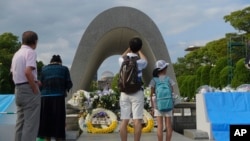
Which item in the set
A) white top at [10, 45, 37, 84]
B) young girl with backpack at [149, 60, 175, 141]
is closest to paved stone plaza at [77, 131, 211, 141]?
young girl with backpack at [149, 60, 175, 141]

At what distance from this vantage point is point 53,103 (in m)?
7.05

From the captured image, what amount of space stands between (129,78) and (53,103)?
1340 millimetres

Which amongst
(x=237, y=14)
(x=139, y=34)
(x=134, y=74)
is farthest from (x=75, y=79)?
(x=237, y=14)

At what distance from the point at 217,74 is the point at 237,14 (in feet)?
25.2

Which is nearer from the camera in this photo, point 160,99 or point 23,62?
point 23,62

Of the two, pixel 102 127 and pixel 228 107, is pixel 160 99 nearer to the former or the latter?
pixel 228 107

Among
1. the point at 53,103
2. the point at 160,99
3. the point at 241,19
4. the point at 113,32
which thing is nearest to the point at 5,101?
the point at 53,103

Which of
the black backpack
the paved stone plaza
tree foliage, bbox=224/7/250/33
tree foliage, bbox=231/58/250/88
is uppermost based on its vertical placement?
tree foliage, bbox=224/7/250/33

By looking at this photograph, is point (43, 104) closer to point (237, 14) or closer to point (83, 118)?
point (83, 118)

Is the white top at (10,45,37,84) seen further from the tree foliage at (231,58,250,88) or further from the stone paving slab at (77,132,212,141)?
the tree foliage at (231,58,250,88)

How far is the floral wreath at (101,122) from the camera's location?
35.9 ft

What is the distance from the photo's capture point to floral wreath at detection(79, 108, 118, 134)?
10945 mm

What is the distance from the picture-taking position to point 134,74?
21.7 ft

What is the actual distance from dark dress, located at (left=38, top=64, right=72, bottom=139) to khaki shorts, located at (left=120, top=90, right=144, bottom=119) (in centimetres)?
107
